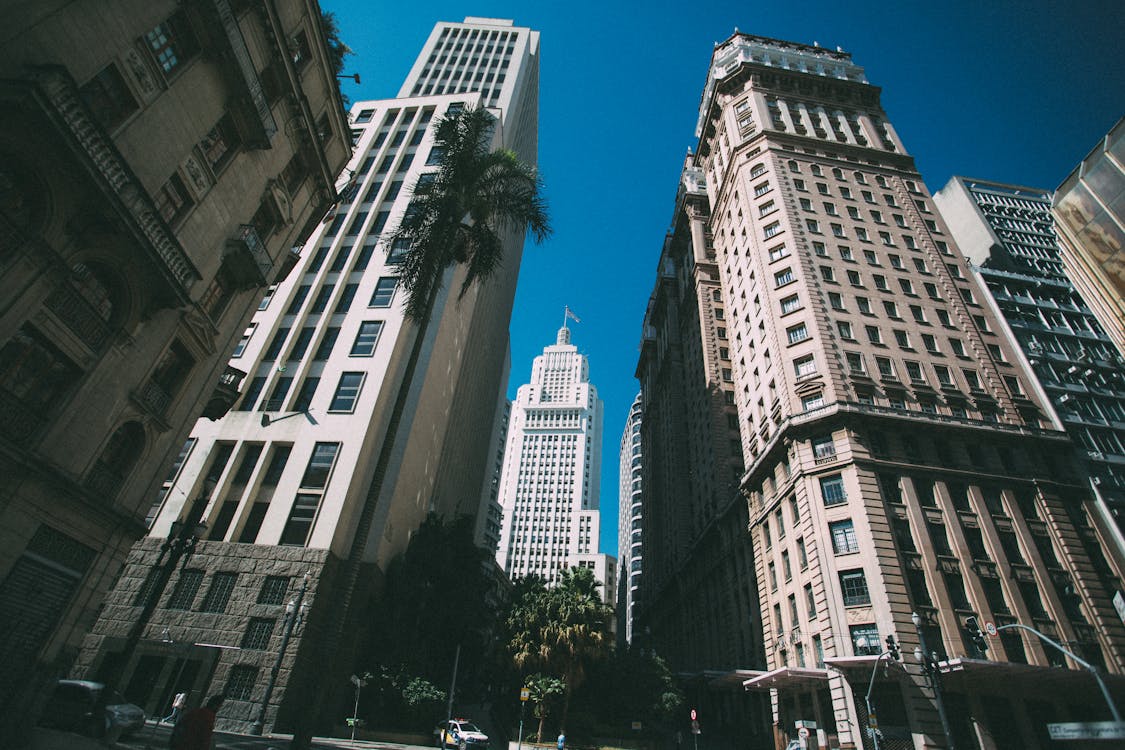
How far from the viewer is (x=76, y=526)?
1712 cm

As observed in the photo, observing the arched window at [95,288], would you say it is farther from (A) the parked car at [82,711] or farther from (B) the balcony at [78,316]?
(A) the parked car at [82,711]

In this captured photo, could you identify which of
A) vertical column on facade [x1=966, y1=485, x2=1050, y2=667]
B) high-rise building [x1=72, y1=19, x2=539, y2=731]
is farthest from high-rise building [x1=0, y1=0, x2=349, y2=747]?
vertical column on facade [x1=966, y1=485, x2=1050, y2=667]

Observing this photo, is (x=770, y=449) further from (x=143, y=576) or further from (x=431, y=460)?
(x=143, y=576)

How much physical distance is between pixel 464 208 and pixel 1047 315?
66.3 meters

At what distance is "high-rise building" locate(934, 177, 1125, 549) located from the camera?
1839 inches

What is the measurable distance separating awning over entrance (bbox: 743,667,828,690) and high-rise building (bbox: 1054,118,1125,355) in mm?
22122

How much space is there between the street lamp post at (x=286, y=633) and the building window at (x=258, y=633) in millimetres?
1100

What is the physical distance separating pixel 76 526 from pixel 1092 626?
48.2 metres

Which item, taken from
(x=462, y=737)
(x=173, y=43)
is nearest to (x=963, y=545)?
(x=462, y=737)

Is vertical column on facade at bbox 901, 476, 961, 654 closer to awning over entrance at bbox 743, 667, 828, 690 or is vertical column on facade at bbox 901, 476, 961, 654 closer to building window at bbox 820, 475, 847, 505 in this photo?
building window at bbox 820, 475, 847, 505

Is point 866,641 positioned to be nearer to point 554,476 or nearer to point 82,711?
point 82,711

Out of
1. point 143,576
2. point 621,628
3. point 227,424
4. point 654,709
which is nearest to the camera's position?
point 143,576

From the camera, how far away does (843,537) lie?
107 ft

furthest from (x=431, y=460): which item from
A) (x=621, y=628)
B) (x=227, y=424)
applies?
(x=621, y=628)
